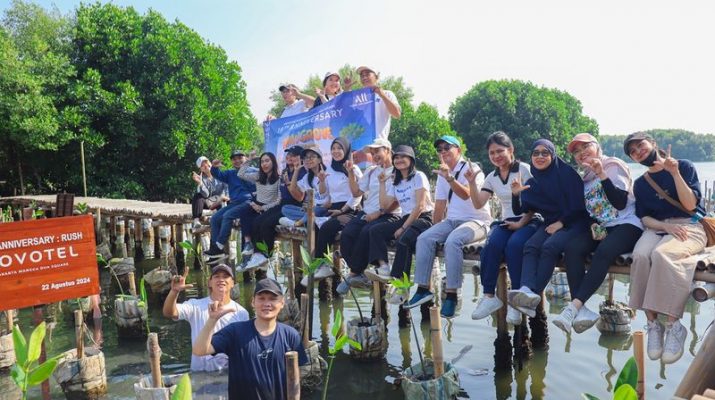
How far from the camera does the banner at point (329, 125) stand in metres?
9.13

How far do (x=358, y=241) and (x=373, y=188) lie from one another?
0.74 meters

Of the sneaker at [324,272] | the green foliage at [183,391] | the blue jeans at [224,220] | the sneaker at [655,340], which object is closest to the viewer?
the green foliage at [183,391]

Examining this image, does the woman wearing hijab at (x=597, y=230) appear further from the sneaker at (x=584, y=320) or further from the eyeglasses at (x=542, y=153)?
the eyeglasses at (x=542, y=153)

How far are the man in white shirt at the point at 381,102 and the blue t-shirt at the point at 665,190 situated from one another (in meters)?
4.24

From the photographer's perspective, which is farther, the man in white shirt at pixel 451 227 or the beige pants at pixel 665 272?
the man in white shirt at pixel 451 227

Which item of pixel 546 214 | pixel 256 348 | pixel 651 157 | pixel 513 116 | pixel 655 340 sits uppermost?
pixel 513 116

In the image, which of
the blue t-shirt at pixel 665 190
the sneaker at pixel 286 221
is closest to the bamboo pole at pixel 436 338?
the blue t-shirt at pixel 665 190

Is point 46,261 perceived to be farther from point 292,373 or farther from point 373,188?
point 373,188

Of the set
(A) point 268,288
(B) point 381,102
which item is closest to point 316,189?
(B) point 381,102

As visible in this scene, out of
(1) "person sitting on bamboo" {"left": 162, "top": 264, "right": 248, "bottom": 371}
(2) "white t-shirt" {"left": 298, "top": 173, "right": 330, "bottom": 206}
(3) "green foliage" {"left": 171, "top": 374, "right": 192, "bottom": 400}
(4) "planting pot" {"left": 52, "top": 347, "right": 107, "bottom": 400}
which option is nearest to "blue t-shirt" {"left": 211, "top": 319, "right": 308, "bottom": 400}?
(1) "person sitting on bamboo" {"left": 162, "top": 264, "right": 248, "bottom": 371}

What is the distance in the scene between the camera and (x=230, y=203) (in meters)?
10.2

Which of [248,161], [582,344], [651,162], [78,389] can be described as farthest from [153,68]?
[651,162]

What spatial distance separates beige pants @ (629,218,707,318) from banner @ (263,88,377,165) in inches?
196

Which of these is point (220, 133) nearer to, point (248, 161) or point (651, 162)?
point (248, 161)
